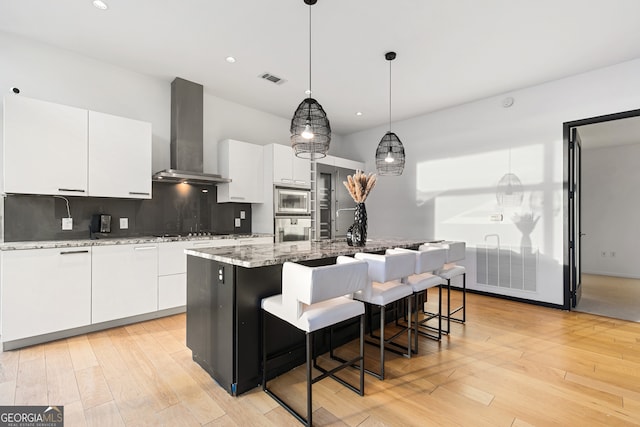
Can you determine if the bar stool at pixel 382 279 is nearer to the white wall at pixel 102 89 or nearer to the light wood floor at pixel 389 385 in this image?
the light wood floor at pixel 389 385

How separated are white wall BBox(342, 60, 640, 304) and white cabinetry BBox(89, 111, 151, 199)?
13.1ft

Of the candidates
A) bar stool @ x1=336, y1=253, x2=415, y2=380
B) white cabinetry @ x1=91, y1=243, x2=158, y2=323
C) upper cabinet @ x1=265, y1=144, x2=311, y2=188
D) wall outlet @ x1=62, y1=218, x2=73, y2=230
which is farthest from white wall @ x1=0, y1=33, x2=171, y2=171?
bar stool @ x1=336, y1=253, x2=415, y2=380

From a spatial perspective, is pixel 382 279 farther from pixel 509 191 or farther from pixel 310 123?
pixel 509 191

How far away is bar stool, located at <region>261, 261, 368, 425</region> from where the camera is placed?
1.56 meters

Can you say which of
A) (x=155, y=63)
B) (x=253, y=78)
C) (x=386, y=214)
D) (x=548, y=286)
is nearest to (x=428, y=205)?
(x=386, y=214)

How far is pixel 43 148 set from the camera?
2711 millimetres

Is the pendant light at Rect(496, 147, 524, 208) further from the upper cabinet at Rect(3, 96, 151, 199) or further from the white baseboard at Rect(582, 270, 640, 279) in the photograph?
the upper cabinet at Rect(3, 96, 151, 199)

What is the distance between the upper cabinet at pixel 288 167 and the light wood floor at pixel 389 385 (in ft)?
8.17

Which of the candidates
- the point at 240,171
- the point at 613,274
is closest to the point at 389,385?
the point at 240,171

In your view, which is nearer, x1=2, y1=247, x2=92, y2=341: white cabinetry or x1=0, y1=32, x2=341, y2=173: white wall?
x1=2, y1=247, x2=92, y2=341: white cabinetry

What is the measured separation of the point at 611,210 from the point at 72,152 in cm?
913

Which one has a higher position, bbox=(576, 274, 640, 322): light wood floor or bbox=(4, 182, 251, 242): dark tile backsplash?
bbox=(4, 182, 251, 242): dark tile backsplash

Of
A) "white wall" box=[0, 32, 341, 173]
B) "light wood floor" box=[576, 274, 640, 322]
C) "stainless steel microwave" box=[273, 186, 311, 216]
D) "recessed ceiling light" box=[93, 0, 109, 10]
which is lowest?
"light wood floor" box=[576, 274, 640, 322]

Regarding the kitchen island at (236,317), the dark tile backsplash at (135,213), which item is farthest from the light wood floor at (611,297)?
the dark tile backsplash at (135,213)
